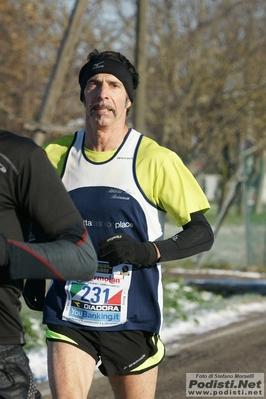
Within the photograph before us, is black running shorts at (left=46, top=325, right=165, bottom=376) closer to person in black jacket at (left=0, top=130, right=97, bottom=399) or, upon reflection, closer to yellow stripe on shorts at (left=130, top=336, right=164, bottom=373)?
yellow stripe on shorts at (left=130, top=336, right=164, bottom=373)

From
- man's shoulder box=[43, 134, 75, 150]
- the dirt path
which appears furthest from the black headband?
the dirt path

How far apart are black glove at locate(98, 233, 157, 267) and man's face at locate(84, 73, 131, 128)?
68 centimetres

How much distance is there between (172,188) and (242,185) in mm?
12099

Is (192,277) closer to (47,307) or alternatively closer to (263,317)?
(263,317)

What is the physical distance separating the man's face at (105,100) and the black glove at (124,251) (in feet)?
2.23

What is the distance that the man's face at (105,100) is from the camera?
4.06 metres

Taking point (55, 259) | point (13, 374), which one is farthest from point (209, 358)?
point (55, 259)

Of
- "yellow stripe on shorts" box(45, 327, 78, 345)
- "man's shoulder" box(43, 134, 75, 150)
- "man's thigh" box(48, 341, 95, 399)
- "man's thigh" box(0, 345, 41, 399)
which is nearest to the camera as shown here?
"man's thigh" box(0, 345, 41, 399)

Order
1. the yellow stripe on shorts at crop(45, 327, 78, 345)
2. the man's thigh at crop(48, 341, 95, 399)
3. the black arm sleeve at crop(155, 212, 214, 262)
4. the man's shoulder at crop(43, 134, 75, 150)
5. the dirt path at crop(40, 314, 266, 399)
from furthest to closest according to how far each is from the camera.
→ 1. the dirt path at crop(40, 314, 266, 399)
2. the man's shoulder at crop(43, 134, 75, 150)
3. the black arm sleeve at crop(155, 212, 214, 262)
4. the yellow stripe on shorts at crop(45, 327, 78, 345)
5. the man's thigh at crop(48, 341, 95, 399)

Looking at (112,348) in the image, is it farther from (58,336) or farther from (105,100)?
(105,100)

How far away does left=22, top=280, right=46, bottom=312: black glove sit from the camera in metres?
3.96

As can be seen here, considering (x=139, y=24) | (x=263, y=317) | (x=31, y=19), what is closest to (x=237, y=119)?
(x=31, y=19)

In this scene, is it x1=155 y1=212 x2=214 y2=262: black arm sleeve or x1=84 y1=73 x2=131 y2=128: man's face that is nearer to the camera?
x1=155 y1=212 x2=214 y2=262: black arm sleeve

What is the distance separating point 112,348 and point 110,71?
1374mm
